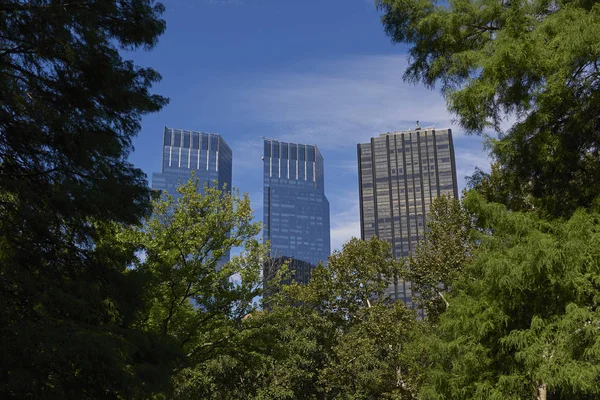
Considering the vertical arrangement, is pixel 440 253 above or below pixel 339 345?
Answer: above

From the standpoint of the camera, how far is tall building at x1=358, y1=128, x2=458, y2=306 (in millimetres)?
133500

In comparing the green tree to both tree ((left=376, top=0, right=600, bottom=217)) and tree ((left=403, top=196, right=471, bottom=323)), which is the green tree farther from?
tree ((left=376, top=0, right=600, bottom=217))

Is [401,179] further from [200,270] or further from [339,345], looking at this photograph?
[200,270]

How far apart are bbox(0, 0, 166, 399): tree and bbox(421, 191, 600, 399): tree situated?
4.97m

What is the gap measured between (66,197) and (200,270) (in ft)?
26.0

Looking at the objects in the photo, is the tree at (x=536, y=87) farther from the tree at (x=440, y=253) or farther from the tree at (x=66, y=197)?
the tree at (x=440, y=253)

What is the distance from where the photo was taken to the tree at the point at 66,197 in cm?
726

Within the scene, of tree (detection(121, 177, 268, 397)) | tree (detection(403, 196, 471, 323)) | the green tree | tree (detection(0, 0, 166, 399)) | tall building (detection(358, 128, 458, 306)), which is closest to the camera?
tree (detection(0, 0, 166, 399))

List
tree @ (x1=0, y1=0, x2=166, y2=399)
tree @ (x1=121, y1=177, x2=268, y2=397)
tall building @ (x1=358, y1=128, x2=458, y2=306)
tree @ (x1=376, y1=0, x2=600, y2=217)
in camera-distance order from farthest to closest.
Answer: tall building @ (x1=358, y1=128, x2=458, y2=306) → tree @ (x1=121, y1=177, x2=268, y2=397) → tree @ (x1=376, y1=0, x2=600, y2=217) → tree @ (x1=0, y1=0, x2=166, y2=399)

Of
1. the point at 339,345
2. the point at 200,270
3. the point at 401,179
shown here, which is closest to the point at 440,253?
the point at 339,345

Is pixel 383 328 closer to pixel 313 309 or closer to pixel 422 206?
pixel 313 309

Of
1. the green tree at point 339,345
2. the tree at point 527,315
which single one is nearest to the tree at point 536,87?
the tree at point 527,315

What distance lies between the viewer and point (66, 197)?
25.8ft

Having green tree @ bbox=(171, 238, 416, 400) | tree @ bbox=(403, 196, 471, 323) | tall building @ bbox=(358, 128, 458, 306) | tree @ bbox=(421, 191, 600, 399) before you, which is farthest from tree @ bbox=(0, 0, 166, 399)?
tall building @ bbox=(358, 128, 458, 306)
